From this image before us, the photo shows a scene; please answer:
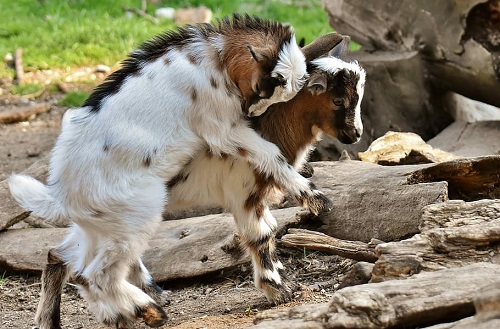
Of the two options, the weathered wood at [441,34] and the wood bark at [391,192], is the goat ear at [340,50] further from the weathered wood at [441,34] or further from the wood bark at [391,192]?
the weathered wood at [441,34]

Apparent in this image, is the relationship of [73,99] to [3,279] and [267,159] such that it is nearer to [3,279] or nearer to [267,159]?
[3,279]

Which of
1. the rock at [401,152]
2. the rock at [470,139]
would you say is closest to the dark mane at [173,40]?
the rock at [401,152]

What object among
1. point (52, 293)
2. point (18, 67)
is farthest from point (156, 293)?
point (18, 67)

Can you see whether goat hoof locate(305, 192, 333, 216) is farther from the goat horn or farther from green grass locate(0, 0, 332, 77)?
green grass locate(0, 0, 332, 77)

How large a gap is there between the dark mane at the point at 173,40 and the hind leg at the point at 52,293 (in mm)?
1064

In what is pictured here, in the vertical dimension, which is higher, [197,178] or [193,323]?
[197,178]

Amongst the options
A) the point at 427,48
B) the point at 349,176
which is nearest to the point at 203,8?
the point at 427,48

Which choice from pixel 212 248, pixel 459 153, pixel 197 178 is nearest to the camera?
pixel 197 178

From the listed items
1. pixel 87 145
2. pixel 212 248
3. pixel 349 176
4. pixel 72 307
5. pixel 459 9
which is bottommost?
pixel 72 307

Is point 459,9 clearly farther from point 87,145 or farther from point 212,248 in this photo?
point 87,145

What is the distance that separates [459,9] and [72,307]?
4449 mm

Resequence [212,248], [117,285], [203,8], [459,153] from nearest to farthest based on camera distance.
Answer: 1. [117,285]
2. [212,248]
3. [459,153]
4. [203,8]

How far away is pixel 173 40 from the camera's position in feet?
17.1

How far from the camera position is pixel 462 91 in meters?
8.47
